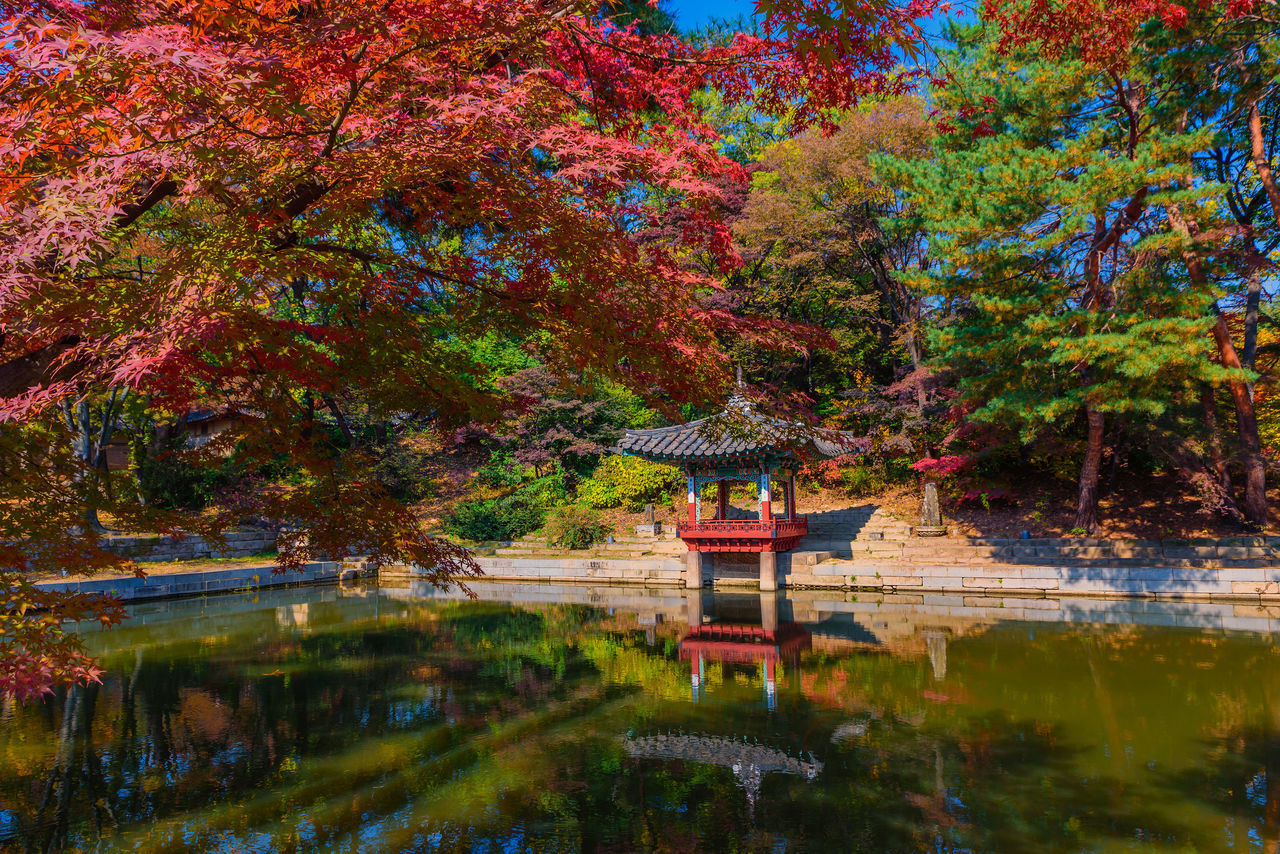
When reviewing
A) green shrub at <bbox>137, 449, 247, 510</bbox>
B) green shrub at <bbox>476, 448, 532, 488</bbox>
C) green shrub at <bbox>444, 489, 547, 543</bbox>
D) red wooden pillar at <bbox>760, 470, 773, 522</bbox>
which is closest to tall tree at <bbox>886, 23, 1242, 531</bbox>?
red wooden pillar at <bbox>760, 470, 773, 522</bbox>

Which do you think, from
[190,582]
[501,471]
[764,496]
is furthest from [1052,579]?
[190,582]

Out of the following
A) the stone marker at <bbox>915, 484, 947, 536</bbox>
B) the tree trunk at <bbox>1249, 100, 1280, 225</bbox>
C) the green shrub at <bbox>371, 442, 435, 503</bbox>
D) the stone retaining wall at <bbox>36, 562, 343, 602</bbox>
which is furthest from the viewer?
the green shrub at <bbox>371, 442, 435, 503</bbox>

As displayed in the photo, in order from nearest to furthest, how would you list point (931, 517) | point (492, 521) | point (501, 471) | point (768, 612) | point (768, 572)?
point (768, 612)
point (768, 572)
point (931, 517)
point (492, 521)
point (501, 471)

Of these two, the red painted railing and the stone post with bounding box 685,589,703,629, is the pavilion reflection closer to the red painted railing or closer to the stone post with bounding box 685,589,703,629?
the stone post with bounding box 685,589,703,629

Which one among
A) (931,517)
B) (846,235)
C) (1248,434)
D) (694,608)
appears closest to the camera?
(1248,434)

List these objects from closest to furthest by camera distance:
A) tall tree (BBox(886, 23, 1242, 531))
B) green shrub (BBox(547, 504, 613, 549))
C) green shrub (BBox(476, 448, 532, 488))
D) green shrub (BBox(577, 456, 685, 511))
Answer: tall tree (BBox(886, 23, 1242, 531)) < green shrub (BBox(547, 504, 613, 549)) < green shrub (BBox(577, 456, 685, 511)) < green shrub (BBox(476, 448, 532, 488))

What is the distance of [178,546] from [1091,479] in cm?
1935

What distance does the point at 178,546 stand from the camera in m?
16.9

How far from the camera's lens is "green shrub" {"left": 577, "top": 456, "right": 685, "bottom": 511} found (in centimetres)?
2053

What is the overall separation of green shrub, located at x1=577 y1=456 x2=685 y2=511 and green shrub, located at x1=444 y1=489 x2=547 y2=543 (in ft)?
5.54

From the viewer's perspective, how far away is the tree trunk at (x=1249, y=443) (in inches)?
488

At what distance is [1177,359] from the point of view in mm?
10555

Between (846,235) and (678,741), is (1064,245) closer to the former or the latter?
(846,235)

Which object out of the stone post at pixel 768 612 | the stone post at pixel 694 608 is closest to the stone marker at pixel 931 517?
the stone post at pixel 768 612
